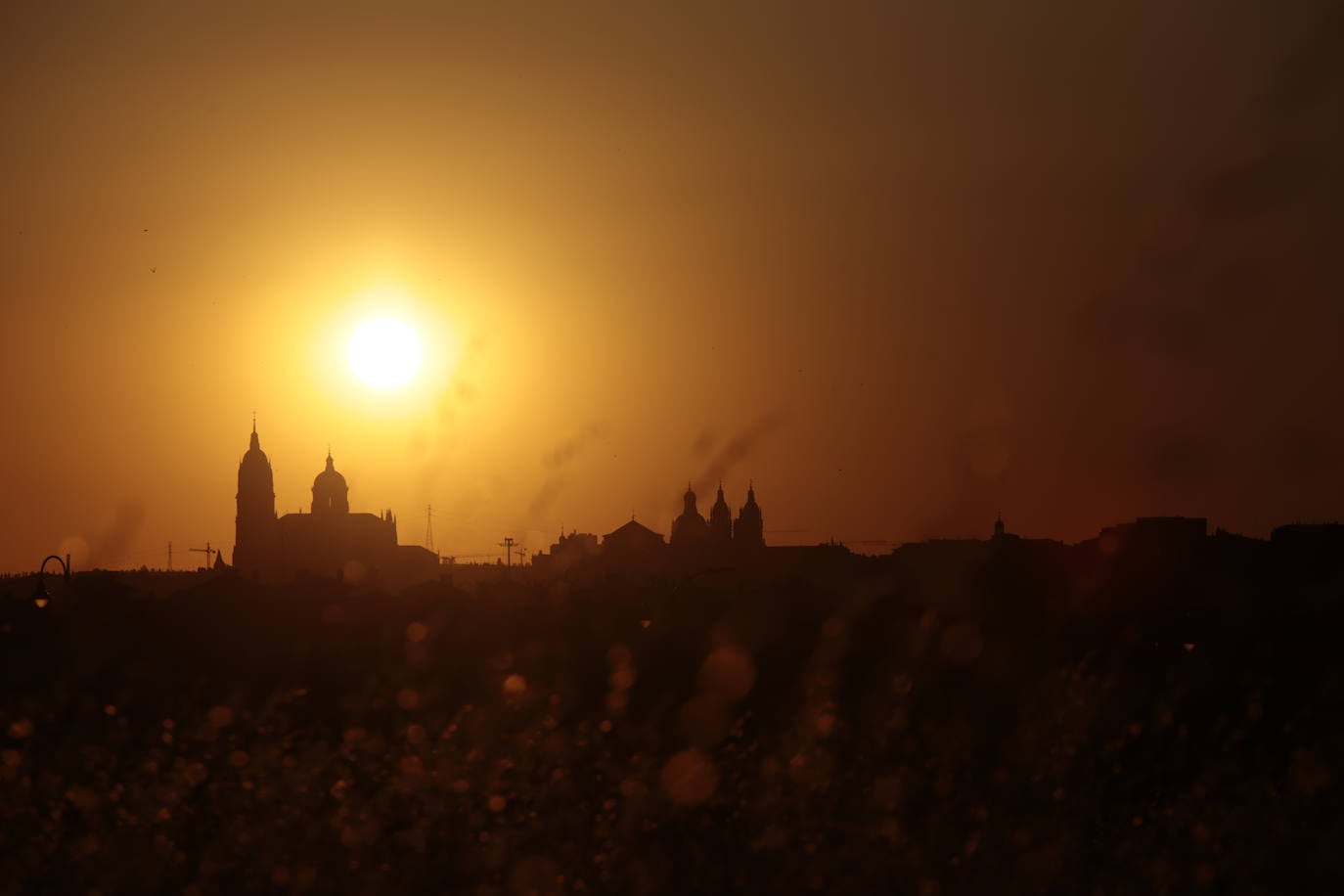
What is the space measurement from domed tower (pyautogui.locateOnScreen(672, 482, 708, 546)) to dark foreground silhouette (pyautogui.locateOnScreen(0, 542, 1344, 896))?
16057 cm

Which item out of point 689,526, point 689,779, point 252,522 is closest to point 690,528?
point 689,526

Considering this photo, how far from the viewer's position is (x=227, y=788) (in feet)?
47.7

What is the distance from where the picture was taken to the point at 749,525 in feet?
637

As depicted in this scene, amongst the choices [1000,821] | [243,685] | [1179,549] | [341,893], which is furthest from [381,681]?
[1179,549]

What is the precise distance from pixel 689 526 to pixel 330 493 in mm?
45718

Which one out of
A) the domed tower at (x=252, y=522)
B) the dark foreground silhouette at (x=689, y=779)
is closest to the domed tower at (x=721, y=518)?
the domed tower at (x=252, y=522)

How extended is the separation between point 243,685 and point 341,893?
25.8 ft

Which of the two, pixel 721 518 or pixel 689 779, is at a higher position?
pixel 721 518

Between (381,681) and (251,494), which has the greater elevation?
(251,494)

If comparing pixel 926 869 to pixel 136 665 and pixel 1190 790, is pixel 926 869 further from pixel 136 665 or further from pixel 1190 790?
pixel 136 665

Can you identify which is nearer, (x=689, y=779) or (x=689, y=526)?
(x=689, y=779)

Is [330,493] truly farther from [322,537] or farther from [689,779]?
[689,779]

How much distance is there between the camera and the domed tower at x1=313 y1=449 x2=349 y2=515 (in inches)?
7579

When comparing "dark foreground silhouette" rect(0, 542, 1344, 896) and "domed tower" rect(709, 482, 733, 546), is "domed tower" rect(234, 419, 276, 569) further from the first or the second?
"dark foreground silhouette" rect(0, 542, 1344, 896)
